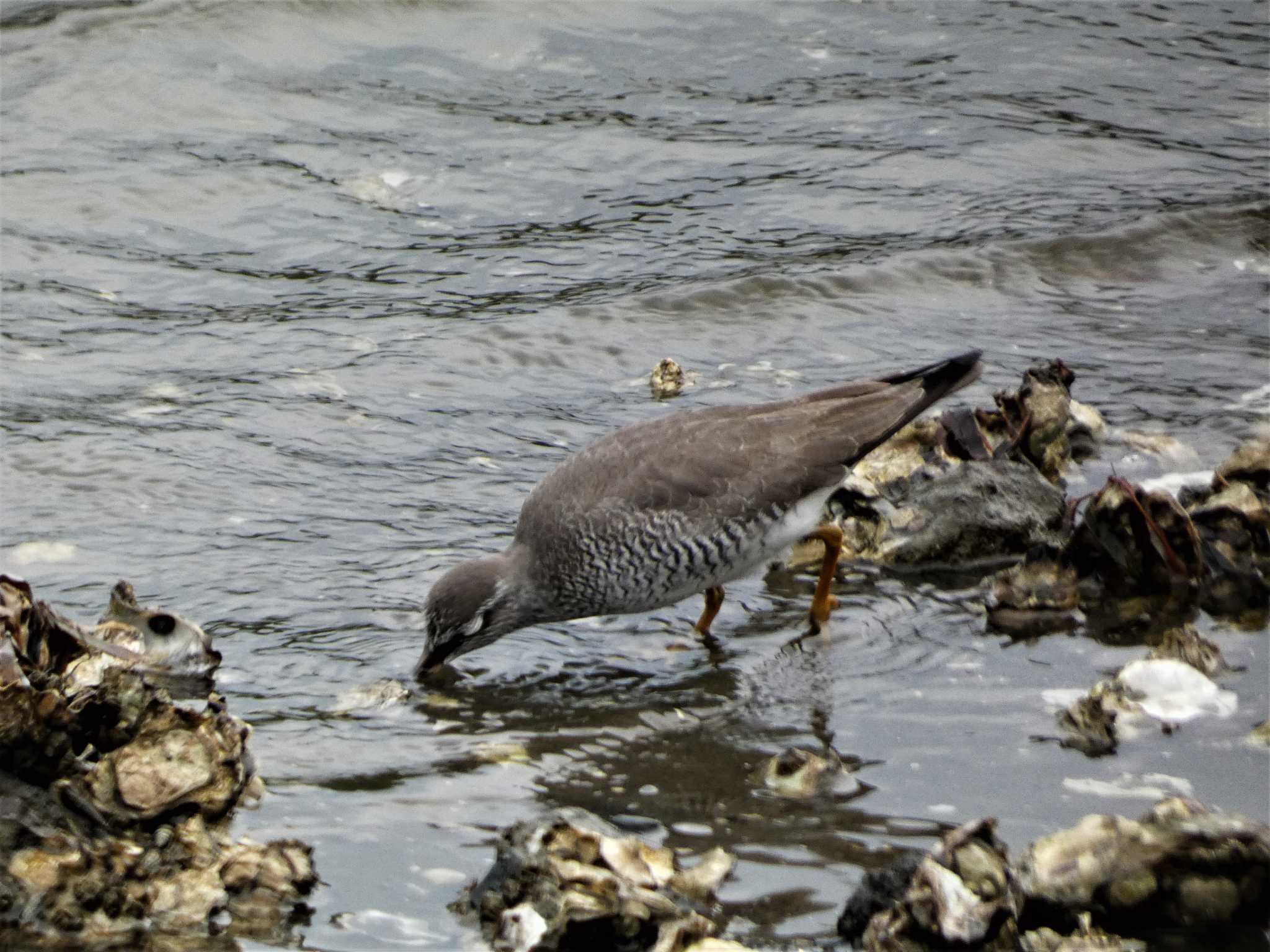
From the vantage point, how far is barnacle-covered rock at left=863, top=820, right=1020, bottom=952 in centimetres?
356

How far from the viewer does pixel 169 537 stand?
6637 millimetres

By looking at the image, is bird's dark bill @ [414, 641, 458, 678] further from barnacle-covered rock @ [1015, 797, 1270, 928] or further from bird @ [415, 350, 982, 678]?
barnacle-covered rock @ [1015, 797, 1270, 928]

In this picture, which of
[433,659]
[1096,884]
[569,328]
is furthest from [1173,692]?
[569,328]

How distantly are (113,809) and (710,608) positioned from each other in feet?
9.32

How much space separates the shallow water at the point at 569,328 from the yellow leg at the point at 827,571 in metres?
0.12

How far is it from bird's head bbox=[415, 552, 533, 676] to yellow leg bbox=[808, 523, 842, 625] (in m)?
1.10

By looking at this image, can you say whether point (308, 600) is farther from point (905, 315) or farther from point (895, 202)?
point (895, 202)

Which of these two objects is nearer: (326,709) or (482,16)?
(326,709)

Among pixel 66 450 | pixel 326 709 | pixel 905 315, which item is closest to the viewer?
pixel 326 709

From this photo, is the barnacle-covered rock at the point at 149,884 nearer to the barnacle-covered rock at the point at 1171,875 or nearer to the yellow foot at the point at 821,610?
the barnacle-covered rock at the point at 1171,875

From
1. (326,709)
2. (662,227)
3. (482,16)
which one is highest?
(482,16)

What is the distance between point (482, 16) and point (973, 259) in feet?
17.6

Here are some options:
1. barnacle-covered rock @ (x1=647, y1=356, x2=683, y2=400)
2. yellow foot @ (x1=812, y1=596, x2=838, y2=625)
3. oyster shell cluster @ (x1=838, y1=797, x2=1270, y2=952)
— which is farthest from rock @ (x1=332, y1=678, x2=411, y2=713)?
barnacle-covered rock @ (x1=647, y1=356, x2=683, y2=400)

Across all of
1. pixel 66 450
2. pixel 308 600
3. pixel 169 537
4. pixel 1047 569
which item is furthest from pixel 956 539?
pixel 66 450
